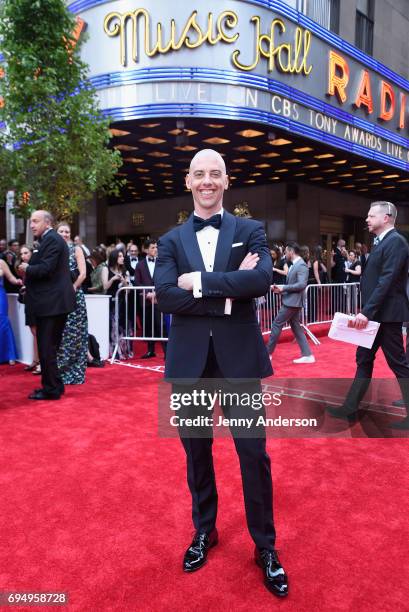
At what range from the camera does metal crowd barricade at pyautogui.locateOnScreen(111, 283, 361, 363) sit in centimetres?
736

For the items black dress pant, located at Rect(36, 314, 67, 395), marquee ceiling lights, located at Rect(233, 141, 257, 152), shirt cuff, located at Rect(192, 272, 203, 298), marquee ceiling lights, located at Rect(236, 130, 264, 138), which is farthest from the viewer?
marquee ceiling lights, located at Rect(233, 141, 257, 152)

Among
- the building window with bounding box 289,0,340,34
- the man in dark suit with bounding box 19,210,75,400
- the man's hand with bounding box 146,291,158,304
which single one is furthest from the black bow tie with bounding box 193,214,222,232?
the building window with bounding box 289,0,340,34

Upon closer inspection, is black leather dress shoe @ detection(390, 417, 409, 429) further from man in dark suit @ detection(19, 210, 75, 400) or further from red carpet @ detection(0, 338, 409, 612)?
man in dark suit @ detection(19, 210, 75, 400)

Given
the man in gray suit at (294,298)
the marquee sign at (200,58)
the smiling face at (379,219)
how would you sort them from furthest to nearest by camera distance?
the marquee sign at (200,58)
the man in gray suit at (294,298)
the smiling face at (379,219)

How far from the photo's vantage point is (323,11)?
1595 centimetres

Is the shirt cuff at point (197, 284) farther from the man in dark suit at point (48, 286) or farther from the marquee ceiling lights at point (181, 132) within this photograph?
the marquee ceiling lights at point (181, 132)

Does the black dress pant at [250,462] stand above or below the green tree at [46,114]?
below

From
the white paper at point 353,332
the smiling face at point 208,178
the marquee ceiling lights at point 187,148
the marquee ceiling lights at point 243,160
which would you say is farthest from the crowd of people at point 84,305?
the marquee ceiling lights at point 187,148

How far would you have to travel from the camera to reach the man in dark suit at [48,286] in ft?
15.8

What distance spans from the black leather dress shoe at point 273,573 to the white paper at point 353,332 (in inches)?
77.6

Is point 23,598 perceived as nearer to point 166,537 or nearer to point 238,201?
point 166,537

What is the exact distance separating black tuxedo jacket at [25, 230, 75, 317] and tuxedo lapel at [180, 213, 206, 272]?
2.85 metres

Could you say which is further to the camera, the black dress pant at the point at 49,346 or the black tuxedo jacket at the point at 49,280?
the black dress pant at the point at 49,346

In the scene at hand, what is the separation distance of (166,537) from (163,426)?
1798 millimetres
